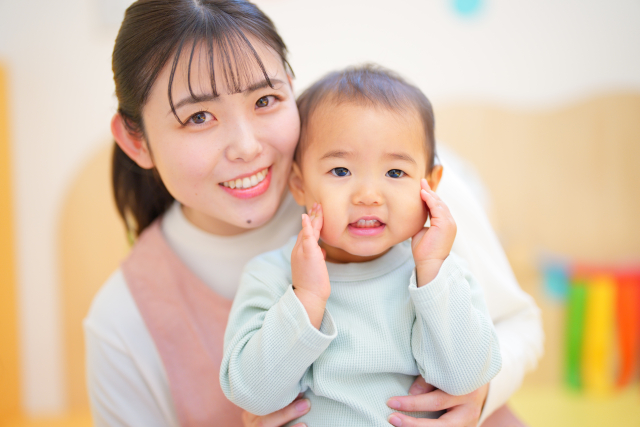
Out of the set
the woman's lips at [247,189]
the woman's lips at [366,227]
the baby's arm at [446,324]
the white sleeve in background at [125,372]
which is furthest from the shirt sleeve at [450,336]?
the white sleeve in background at [125,372]

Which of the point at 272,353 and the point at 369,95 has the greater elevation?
the point at 369,95

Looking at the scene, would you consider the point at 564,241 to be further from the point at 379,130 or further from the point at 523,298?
the point at 379,130

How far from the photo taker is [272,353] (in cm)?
88

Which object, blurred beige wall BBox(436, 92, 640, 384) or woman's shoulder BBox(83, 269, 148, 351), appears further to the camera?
blurred beige wall BBox(436, 92, 640, 384)

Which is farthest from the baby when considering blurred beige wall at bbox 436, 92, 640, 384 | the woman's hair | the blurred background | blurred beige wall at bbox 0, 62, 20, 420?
blurred beige wall at bbox 0, 62, 20, 420

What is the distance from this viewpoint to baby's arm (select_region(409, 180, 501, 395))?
91 centimetres

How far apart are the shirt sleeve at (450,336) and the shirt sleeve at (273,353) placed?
0.58ft

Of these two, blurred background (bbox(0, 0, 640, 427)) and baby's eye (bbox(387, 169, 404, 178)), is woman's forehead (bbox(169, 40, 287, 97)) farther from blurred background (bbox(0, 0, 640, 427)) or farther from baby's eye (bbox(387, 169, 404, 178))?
blurred background (bbox(0, 0, 640, 427))

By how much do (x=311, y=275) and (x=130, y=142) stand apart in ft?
2.15

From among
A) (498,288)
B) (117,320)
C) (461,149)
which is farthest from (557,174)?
(117,320)

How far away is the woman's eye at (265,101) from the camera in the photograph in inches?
44.3

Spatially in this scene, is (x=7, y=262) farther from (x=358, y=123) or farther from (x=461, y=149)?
(x=461, y=149)

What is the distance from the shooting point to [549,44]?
2.74 meters

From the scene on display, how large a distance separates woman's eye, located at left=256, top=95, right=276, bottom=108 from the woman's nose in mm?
67
